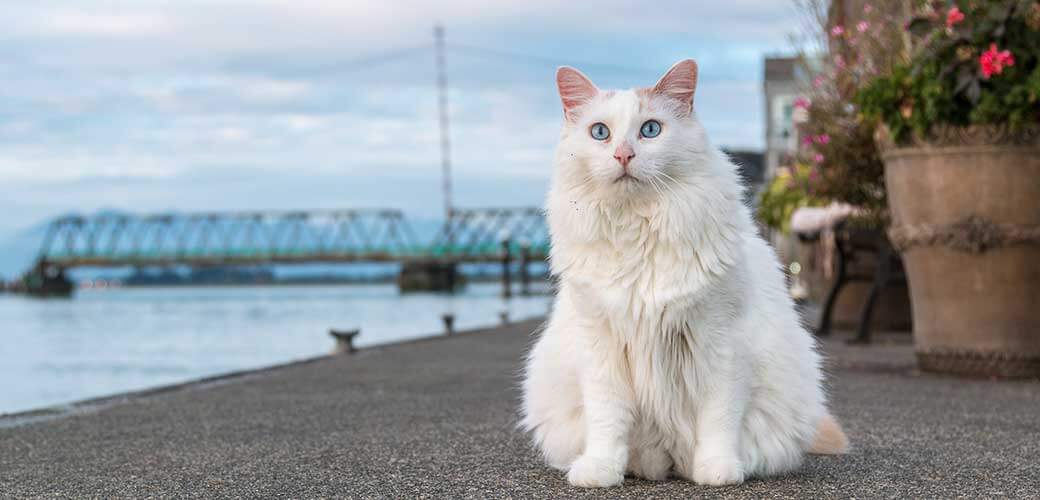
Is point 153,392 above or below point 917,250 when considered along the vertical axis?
below

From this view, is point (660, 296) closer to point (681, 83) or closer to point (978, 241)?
point (681, 83)

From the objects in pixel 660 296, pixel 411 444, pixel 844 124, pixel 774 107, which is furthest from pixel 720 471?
pixel 774 107

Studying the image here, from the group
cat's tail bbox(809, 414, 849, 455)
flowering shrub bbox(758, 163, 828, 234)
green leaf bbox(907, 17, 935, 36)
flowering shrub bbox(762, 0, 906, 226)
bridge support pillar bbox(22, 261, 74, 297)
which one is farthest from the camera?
bridge support pillar bbox(22, 261, 74, 297)

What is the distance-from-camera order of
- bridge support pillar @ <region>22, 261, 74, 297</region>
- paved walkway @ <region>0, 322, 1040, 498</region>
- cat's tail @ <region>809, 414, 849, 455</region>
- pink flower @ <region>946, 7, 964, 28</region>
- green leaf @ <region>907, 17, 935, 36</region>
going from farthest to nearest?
bridge support pillar @ <region>22, 261, 74, 297</region>
green leaf @ <region>907, 17, 935, 36</region>
pink flower @ <region>946, 7, 964, 28</region>
cat's tail @ <region>809, 414, 849, 455</region>
paved walkway @ <region>0, 322, 1040, 498</region>

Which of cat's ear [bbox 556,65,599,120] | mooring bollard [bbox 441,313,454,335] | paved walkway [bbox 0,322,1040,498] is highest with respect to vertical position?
cat's ear [bbox 556,65,599,120]

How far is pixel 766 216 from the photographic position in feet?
35.8

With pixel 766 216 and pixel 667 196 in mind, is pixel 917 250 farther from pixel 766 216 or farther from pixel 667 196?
pixel 766 216

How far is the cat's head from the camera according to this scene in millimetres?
2330

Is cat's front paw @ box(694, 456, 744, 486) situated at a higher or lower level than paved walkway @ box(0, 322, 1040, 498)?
higher

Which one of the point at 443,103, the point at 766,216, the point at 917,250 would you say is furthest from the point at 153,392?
the point at 443,103

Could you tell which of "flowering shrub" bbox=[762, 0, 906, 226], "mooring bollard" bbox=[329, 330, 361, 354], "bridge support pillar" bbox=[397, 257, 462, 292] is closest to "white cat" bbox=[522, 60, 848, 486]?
"flowering shrub" bbox=[762, 0, 906, 226]

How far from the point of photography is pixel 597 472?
2.41 meters

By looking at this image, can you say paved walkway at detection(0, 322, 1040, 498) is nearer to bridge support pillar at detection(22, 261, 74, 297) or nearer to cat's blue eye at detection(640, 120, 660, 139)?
cat's blue eye at detection(640, 120, 660, 139)

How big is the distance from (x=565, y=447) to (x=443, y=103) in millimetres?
52809
